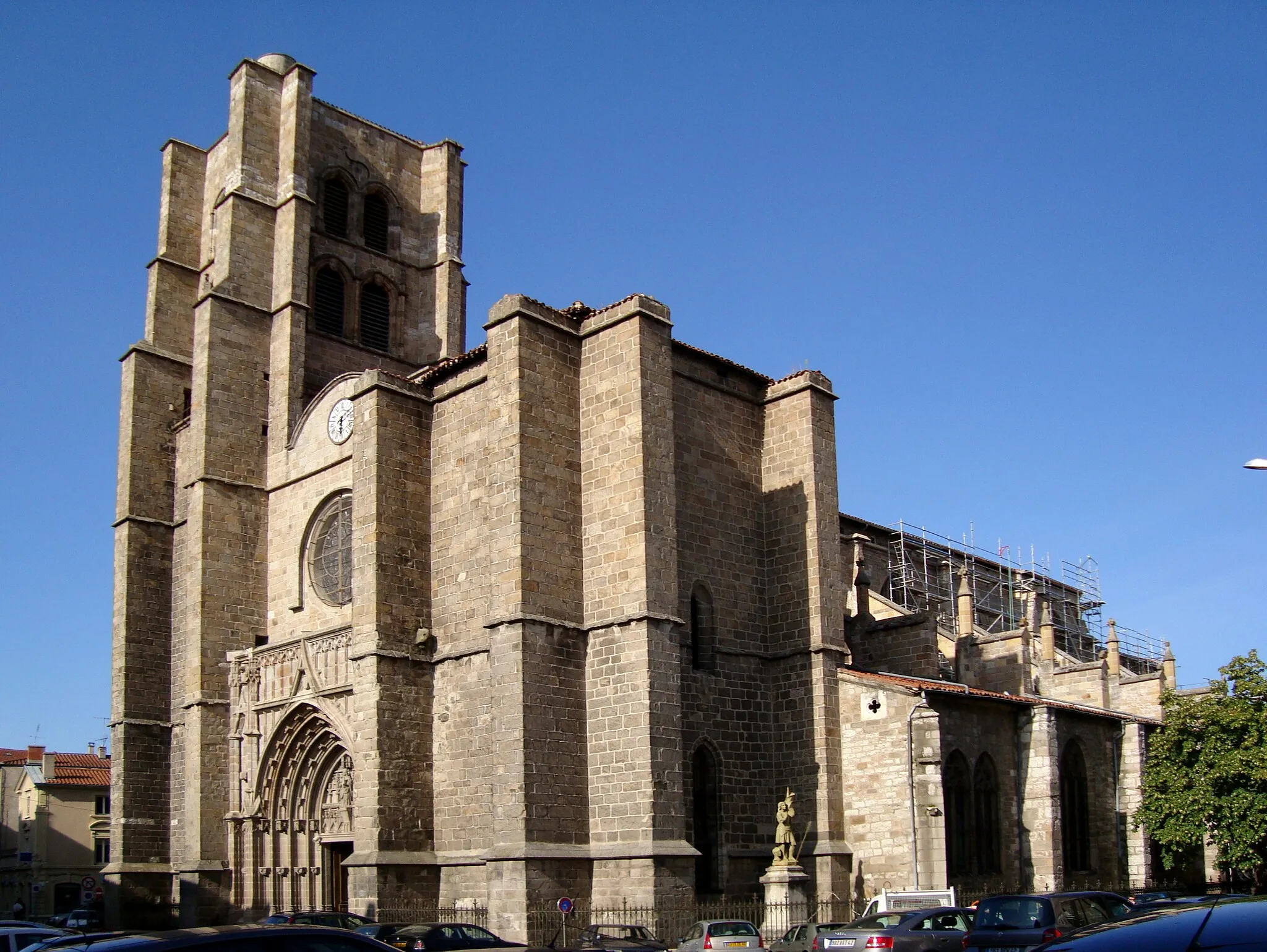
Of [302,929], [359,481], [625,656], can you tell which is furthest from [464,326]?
[302,929]

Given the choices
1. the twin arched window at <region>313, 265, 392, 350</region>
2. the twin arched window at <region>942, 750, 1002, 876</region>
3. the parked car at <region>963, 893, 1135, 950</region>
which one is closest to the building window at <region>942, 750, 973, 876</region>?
the twin arched window at <region>942, 750, 1002, 876</region>

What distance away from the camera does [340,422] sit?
2766 centimetres

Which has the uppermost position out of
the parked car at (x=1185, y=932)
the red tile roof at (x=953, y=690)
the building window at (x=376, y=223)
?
the building window at (x=376, y=223)

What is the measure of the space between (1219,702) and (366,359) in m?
21.3

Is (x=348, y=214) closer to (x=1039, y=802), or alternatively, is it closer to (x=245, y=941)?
(x=1039, y=802)

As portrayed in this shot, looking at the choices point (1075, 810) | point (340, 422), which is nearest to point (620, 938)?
point (1075, 810)

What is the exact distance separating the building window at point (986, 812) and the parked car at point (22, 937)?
16.7 m

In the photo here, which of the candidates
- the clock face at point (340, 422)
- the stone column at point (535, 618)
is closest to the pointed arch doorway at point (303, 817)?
the stone column at point (535, 618)

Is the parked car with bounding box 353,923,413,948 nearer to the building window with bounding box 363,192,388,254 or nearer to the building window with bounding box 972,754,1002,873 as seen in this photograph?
the building window with bounding box 972,754,1002,873

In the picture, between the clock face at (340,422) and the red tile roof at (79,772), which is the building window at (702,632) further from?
the red tile roof at (79,772)

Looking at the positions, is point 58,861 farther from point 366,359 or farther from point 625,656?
point 625,656

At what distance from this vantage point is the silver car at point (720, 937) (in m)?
17.0

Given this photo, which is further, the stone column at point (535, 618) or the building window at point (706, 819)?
the building window at point (706, 819)

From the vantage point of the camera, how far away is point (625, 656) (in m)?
20.5
